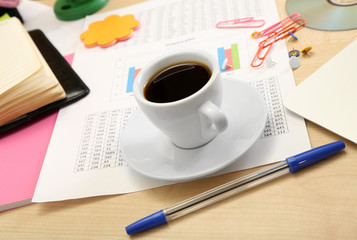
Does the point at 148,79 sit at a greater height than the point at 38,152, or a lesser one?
greater

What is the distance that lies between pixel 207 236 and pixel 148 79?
0.77 ft

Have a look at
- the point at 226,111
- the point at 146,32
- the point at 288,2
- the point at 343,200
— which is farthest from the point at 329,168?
the point at 146,32

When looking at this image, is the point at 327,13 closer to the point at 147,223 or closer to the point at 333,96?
the point at 333,96

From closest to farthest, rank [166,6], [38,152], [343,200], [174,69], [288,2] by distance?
[343,200] < [174,69] < [38,152] < [288,2] < [166,6]

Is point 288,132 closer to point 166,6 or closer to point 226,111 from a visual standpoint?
point 226,111

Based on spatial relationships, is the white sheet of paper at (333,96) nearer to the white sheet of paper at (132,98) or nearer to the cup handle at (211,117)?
the white sheet of paper at (132,98)

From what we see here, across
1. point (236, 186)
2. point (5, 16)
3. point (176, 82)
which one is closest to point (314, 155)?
point (236, 186)

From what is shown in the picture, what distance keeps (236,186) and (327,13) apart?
421 millimetres

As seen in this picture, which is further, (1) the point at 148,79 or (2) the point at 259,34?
(2) the point at 259,34

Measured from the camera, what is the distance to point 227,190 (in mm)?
445

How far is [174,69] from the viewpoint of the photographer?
50 centimetres

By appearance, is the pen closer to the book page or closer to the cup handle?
the cup handle

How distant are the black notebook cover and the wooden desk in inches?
7.9

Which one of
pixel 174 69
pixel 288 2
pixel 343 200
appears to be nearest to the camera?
pixel 343 200
